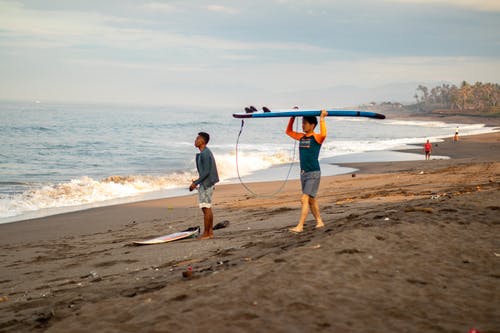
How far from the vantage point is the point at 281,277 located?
17.2 ft

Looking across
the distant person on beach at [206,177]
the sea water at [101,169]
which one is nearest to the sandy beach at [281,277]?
the distant person on beach at [206,177]

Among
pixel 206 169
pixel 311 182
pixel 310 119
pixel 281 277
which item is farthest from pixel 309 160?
pixel 281 277

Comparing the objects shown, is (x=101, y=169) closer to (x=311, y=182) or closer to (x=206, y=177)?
(x=206, y=177)

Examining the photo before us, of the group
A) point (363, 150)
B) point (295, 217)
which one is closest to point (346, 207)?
point (295, 217)

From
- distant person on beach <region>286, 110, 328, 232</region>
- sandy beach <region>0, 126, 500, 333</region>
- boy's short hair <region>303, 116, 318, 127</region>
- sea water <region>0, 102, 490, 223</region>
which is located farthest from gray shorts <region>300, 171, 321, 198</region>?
sea water <region>0, 102, 490, 223</region>

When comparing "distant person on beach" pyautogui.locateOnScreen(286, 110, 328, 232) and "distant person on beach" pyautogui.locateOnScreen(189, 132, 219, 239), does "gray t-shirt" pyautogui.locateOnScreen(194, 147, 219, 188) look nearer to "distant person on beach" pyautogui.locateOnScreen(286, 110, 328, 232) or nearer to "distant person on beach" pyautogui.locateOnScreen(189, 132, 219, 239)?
"distant person on beach" pyautogui.locateOnScreen(189, 132, 219, 239)

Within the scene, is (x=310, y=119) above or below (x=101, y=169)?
above

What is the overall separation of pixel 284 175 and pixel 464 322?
777 inches

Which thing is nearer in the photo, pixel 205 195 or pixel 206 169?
pixel 206 169

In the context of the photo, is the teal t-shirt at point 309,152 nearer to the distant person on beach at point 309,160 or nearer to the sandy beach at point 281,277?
the distant person on beach at point 309,160

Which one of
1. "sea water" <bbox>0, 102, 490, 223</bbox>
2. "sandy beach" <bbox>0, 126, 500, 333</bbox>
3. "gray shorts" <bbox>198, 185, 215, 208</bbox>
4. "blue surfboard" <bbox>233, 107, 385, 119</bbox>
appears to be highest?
"blue surfboard" <bbox>233, 107, 385, 119</bbox>

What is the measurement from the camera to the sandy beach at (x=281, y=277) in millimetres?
4398

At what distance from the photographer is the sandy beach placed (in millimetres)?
4398

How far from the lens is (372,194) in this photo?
13.7 meters
